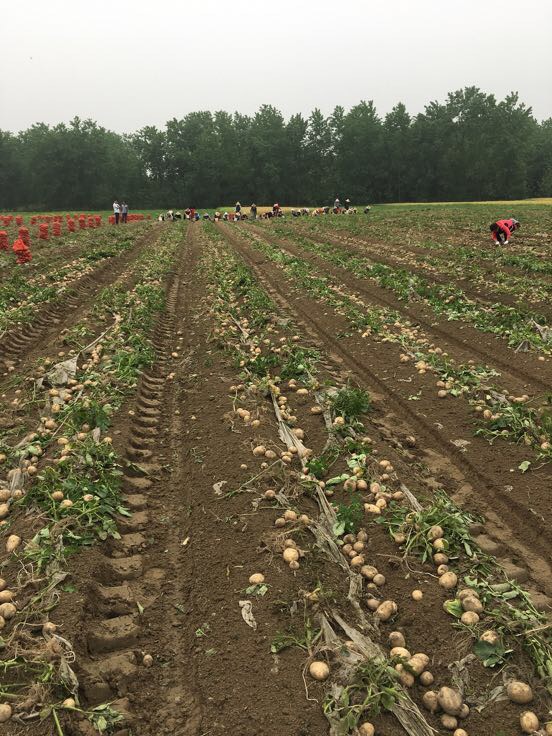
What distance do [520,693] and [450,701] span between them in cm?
40

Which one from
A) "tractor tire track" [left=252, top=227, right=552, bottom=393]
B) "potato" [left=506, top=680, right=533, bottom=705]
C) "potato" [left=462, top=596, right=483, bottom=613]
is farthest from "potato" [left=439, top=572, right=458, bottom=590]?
"tractor tire track" [left=252, top=227, right=552, bottom=393]

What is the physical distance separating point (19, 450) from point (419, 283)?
35.4 feet

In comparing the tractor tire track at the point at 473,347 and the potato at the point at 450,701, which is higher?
the tractor tire track at the point at 473,347

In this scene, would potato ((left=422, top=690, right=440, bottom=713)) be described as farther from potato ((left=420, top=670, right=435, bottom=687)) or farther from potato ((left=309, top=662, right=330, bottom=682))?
potato ((left=309, top=662, right=330, bottom=682))

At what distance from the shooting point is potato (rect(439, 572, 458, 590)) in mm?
3539

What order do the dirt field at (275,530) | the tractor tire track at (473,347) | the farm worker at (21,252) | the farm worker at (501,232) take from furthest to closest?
the farm worker at (501,232) → the farm worker at (21,252) → the tractor tire track at (473,347) → the dirt field at (275,530)

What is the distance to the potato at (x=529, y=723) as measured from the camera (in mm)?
2594

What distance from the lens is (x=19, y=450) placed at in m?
5.18

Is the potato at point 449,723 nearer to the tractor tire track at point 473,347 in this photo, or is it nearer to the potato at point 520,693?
the potato at point 520,693

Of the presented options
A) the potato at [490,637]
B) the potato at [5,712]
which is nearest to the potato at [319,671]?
the potato at [490,637]

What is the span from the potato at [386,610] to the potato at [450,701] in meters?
0.60

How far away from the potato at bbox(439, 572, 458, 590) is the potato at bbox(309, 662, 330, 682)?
3.72 feet

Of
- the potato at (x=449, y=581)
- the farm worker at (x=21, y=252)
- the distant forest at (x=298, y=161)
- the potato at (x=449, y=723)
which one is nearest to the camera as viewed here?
the potato at (x=449, y=723)

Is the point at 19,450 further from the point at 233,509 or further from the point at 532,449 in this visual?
the point at 532,449
